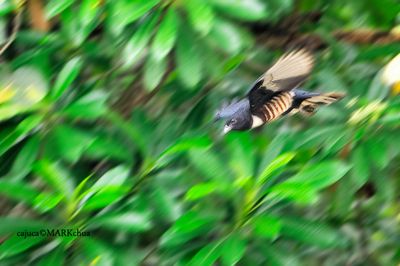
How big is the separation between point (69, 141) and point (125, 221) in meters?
0.18

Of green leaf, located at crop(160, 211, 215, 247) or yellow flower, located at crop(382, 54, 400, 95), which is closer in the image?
green leaf, located at crop(160, 211, 215, 247)

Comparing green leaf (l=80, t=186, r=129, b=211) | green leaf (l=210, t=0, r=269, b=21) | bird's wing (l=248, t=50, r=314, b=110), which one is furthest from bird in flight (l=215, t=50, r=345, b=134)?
green leaf (l=80, t=186, r=129, b=211)

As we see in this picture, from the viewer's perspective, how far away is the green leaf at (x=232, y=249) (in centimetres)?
105

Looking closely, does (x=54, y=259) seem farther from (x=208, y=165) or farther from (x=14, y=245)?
(x=208, y=165)

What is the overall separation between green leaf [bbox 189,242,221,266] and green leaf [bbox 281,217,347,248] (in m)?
0.13

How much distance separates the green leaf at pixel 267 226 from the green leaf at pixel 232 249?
3 centimetres

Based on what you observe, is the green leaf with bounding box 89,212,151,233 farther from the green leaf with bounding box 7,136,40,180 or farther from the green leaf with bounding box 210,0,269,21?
the green leaf with bounding box 210,0,269,21

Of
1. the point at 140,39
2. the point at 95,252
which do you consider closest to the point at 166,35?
the point at 140,39

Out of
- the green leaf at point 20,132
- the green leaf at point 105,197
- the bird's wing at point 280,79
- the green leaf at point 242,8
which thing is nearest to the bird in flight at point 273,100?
the bird's wing at point 280,79

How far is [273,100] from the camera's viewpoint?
43.4 inches

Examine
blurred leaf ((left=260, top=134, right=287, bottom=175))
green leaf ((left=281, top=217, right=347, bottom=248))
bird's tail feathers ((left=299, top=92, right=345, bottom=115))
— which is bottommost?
green leaf ((left=281, top=217, right=347, bottom=248))

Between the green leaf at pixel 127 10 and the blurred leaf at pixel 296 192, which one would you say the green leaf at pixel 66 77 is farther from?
the blurred leaf at pixel 296 192

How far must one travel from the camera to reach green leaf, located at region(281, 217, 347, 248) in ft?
3.76

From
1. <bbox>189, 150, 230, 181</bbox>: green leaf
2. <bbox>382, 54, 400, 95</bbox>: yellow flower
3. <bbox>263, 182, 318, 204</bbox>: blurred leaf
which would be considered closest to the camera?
<bbox>263, 182, 318, 204</bbox>: blurred leaf
